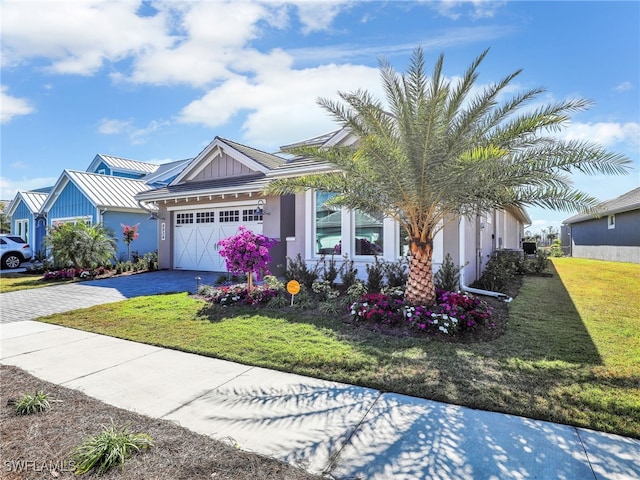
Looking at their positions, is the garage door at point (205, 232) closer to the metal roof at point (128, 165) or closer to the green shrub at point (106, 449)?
the green shrub at point (106, 449)

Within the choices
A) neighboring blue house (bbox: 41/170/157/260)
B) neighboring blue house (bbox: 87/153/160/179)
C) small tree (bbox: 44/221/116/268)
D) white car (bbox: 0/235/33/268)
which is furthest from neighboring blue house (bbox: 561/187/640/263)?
white car (bbox: 0/235/33/268)

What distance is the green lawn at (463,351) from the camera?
357 centimetres

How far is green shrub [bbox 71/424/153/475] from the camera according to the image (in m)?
2.58

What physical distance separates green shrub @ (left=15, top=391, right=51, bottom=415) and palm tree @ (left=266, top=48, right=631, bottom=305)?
16.4 feet

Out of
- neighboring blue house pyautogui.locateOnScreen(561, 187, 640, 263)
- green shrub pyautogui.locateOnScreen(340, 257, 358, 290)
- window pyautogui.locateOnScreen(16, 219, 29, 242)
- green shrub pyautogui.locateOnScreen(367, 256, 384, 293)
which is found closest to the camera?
green shrub pyautogui.locateOnScreen(367, 256, 384, 293)

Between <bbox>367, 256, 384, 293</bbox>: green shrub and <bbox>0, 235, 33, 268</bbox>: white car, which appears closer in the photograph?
<bbox>367, 256, 384, 293</bbox>: green shrub

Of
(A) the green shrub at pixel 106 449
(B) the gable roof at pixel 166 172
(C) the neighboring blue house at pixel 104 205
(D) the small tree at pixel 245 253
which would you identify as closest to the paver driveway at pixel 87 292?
(D) the small tree at pixel 245 253

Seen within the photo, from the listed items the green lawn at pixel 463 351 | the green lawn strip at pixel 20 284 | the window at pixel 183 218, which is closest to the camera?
the green lawn at pixel 463 351

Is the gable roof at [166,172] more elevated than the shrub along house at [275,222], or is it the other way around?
the gable roof at [166,172]

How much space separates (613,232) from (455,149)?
71.2 ft

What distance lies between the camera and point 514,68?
5465 mm

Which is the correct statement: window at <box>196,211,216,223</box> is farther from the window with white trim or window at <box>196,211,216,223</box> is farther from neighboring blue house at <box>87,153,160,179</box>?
the window with white trim

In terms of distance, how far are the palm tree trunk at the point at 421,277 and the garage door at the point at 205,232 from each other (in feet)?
26.0

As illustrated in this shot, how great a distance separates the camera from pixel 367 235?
977cm
